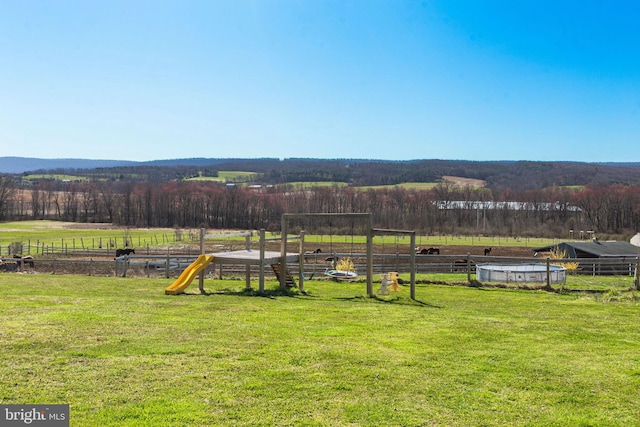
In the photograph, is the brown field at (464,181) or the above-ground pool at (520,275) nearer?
the above-ground pool at (520,275)

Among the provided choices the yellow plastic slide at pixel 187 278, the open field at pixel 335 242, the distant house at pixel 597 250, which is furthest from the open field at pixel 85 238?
the distant house at pixel 597 250

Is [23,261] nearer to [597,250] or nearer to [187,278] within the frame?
[187,278]

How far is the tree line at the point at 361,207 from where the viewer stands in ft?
345

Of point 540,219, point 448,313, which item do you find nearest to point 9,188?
point 540,219

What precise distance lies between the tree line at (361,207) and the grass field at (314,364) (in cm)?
8358

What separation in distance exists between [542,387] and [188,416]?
3957 millimetres

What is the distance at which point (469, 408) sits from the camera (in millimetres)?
5633

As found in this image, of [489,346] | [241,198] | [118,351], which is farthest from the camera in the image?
[241,198]

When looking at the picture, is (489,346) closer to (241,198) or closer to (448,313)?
(448,313)

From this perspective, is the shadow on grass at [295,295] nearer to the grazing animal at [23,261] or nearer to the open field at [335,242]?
the grazing animal at [23,261]

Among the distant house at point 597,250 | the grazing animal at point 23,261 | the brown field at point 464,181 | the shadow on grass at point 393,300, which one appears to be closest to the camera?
the shadow on grass at point 393,300

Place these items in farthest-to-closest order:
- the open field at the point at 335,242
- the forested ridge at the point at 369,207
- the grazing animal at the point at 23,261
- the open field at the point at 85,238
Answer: the forested ridge at the point at 369,207 → the open field at the point at 85,238 → the open field at the point at 335,242 → the grazing animal at the point at 23,261

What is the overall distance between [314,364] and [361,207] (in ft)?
390

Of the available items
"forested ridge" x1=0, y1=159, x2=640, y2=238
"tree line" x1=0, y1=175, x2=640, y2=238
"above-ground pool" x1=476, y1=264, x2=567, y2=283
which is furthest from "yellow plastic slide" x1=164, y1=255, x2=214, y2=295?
"tree line" x1=0, y1=175, x2=640, y2=238
